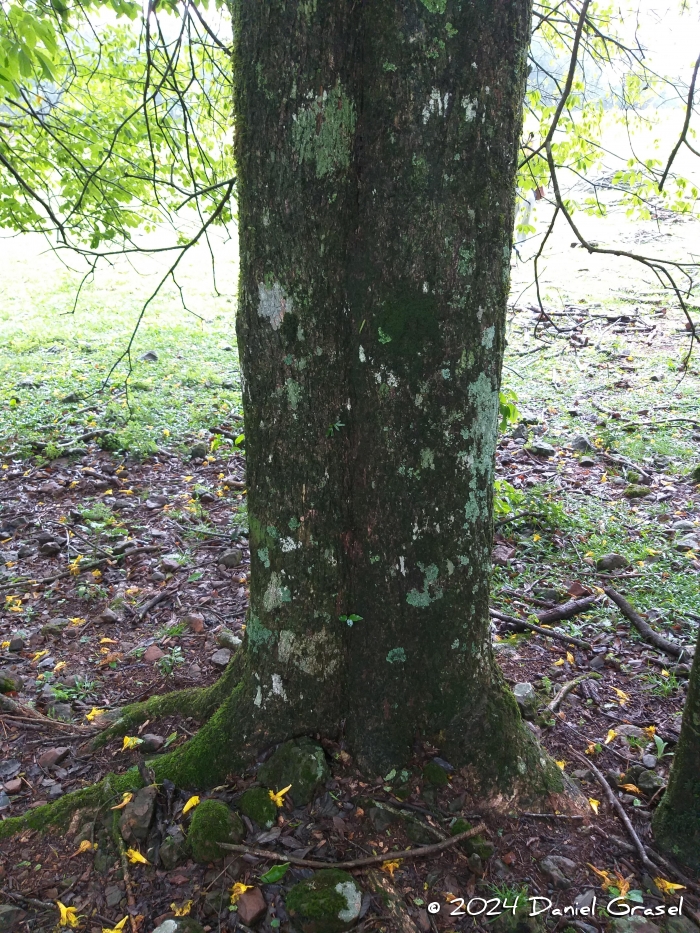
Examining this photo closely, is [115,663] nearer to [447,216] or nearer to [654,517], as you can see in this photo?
[447,216]

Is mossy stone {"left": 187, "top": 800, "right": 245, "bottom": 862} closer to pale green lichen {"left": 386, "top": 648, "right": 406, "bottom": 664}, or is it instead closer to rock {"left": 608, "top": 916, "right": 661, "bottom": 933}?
pale green lichen {"left": 386, "top": 648, "right": 406, "bottom": 664}

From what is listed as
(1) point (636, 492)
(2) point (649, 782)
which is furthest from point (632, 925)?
(1) point (636, 492)

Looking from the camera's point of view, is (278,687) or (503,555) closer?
(278,687)

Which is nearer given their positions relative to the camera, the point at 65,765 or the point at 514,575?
the point at 65,765

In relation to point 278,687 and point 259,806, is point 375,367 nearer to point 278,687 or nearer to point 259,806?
point 278,687

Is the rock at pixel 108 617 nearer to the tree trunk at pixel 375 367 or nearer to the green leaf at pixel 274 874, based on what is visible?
the tree trunk at pixel 375 367

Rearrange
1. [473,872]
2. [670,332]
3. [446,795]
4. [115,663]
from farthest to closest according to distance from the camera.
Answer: [670,332] → [115,663] → [446,795] → [473,872]

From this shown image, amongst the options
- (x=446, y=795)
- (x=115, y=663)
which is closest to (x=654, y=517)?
(x=446, y=795)

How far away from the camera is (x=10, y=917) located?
2.01 metres

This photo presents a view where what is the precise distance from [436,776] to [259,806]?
0.64 metres

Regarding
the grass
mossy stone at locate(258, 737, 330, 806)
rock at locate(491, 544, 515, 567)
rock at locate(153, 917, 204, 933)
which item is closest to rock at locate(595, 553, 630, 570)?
rock at locate(491, 544, 515, 567)

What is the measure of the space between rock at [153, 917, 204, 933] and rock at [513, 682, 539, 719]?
1.58 m

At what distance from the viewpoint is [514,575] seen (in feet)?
13.7

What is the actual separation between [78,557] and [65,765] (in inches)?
80.1
